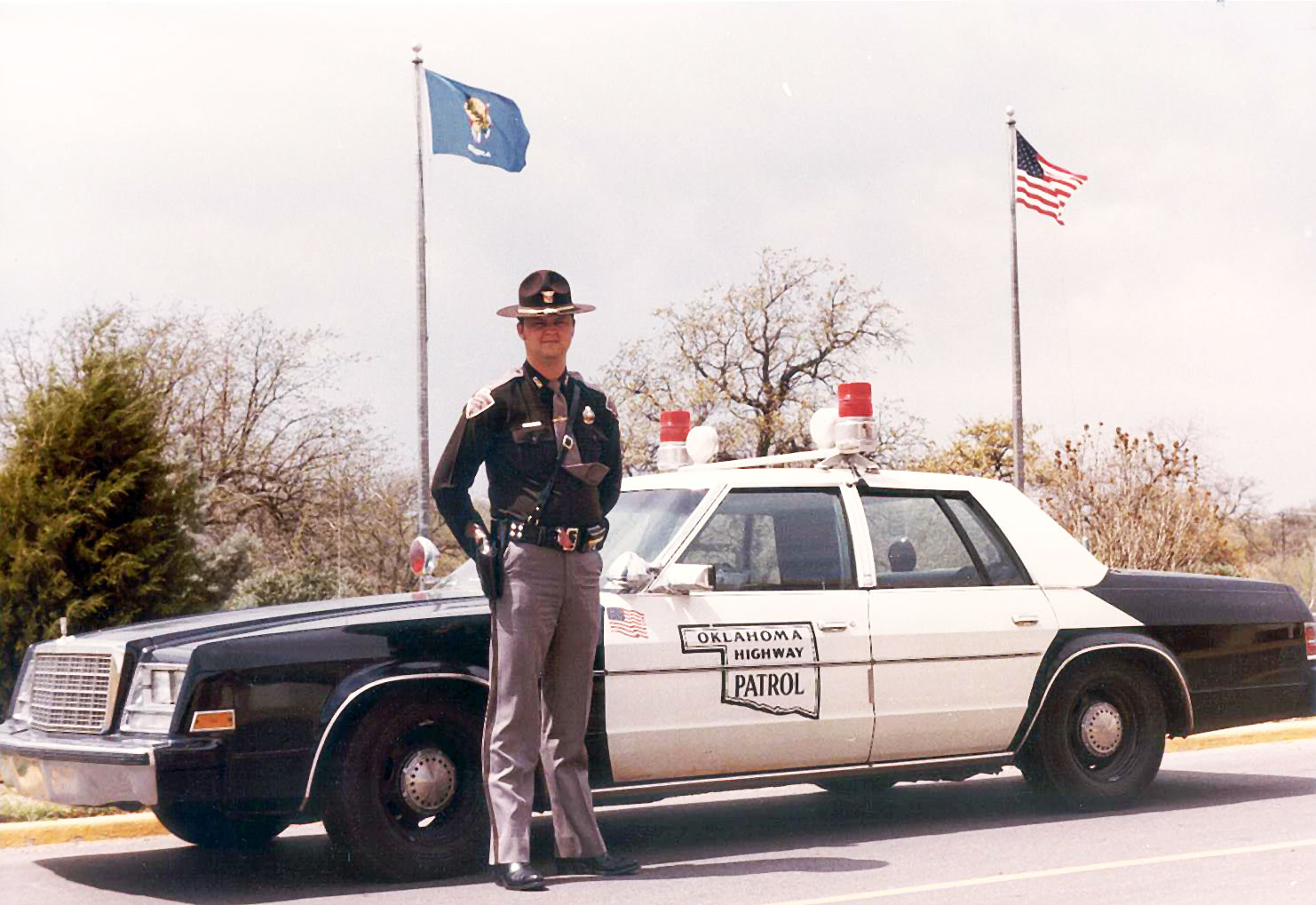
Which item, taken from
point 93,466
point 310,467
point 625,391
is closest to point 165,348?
point 310,467

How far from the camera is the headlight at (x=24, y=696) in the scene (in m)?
6.12

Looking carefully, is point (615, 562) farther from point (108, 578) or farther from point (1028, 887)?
point (108, 578)

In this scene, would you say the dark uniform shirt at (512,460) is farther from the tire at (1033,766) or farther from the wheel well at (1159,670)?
the wheel well at (1159,670)

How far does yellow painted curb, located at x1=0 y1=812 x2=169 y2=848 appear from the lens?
688cm

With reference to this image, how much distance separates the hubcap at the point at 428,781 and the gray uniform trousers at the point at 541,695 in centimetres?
22

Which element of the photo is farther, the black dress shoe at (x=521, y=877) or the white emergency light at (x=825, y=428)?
the white emergency light at (x=825, y=428)

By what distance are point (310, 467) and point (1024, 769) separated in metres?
27.3

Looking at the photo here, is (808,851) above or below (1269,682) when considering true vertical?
below

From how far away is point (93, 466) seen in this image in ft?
44.5

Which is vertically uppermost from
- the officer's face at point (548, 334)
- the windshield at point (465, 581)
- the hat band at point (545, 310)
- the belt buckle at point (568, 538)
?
the hat band at point (545, 310)

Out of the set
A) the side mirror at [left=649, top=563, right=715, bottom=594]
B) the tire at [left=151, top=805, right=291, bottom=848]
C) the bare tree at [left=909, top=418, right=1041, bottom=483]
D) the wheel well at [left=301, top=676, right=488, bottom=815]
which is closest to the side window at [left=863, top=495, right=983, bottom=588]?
the side mirror at [left=649, top=563, right=715, bottom=594]

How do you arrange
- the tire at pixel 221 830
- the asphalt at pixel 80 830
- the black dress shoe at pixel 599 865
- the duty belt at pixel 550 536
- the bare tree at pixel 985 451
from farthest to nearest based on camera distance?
the bare tree at pixel 985 451 → the asphalt at pixel 80 830 → the tire at pixel 221 830 → the black dress shoe at pixel 599 865 → the duty belt at pixel 550 536

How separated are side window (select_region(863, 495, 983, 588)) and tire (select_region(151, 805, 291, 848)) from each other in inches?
109

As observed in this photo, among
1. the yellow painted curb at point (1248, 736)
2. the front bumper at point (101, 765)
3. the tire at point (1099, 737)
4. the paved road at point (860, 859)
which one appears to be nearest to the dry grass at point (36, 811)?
the paved road at point (860, 859)
